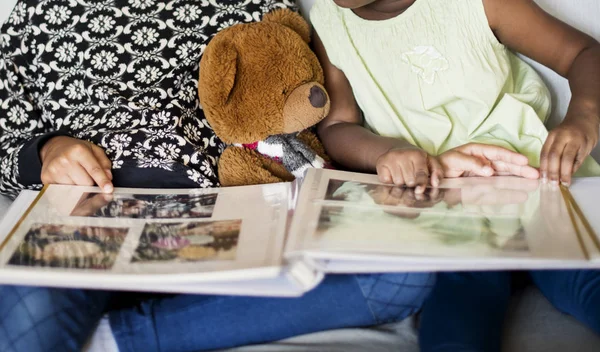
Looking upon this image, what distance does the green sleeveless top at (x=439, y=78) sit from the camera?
3.24ft

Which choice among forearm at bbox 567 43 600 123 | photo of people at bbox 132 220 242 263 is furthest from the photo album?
forearm at bbox 567 43 600 123

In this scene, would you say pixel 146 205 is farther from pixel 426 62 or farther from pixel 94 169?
pixel 426 62

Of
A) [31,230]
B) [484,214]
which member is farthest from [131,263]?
[484,214]

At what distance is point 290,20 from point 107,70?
30 cm

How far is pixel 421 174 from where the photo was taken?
0.84 meters

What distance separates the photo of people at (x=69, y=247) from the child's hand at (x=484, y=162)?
0.42 m

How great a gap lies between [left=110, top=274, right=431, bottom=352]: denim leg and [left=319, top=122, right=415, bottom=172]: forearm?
0.26 meters

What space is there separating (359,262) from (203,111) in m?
0.48

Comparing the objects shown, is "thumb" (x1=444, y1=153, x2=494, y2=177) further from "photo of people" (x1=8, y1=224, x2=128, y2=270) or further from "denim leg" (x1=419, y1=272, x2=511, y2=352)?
"photo of people" (x1=8, y1=224, x2=128, y2=270)

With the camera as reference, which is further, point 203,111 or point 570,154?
point 203,111

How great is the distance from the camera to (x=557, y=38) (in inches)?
37.6

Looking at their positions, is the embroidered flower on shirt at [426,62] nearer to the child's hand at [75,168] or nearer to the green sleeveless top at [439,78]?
the green sleeveless top at [439,78]

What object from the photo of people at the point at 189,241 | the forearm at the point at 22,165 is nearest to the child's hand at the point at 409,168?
the photo of people at the point at 189,241

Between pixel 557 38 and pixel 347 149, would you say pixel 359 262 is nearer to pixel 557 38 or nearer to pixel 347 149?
pixel 347 149
